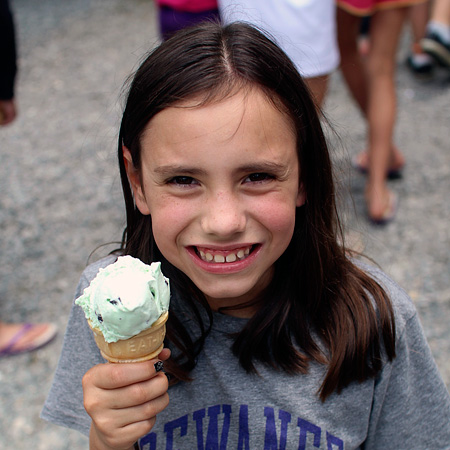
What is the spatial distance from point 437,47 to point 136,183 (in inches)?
191

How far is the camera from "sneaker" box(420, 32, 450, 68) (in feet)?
18.4

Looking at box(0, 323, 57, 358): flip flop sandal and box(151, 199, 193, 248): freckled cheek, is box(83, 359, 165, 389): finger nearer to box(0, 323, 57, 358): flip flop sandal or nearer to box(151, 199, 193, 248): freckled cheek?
box(151, 199, 193, 248): freckled cheek

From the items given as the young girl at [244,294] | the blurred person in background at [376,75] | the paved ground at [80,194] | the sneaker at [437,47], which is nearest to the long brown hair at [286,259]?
the young girl at [244,294]

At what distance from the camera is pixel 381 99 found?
3.85 metres

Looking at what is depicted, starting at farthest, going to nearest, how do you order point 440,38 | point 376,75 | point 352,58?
point 440,38 < point 352,58 < point 376,75

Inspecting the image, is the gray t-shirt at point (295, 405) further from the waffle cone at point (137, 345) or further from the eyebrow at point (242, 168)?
→ the eyebrow at point (242, 168)

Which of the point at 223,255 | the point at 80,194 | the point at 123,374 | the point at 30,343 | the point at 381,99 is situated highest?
the point at 223,255

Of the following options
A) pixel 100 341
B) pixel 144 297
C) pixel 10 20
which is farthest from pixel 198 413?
pixel 10 20

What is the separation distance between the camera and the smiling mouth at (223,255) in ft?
4.67

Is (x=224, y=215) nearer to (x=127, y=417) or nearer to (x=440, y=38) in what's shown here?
(x=127, y=417)

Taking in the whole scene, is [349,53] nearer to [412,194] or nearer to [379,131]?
[379,131]

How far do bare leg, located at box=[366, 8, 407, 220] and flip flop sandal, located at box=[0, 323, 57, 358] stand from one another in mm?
2163

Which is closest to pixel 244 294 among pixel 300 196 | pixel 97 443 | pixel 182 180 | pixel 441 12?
pixel 300 196

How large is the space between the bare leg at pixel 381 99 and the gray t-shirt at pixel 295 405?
7.92ft
